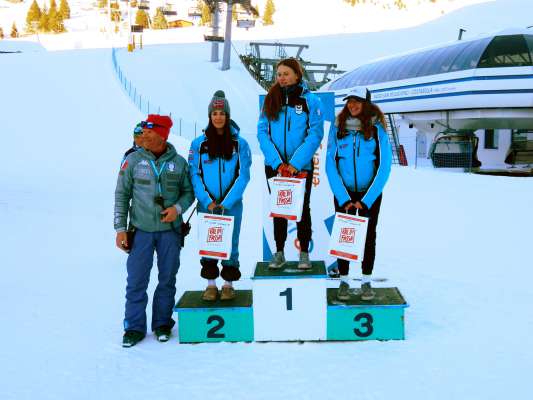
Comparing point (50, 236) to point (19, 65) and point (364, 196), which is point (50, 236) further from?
point (19, 65)

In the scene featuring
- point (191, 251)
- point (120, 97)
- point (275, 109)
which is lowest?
point (191, 251)

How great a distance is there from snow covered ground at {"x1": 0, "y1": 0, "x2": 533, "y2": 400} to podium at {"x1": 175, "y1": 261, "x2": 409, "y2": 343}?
10 centimetres

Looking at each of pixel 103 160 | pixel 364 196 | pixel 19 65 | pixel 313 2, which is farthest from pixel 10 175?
pixel 313 2

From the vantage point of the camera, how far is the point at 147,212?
3670 mm

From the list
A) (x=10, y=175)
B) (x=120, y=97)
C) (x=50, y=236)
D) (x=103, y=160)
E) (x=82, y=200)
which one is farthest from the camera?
(x=120, y=97)

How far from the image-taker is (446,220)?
8.11m

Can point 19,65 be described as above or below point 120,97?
above

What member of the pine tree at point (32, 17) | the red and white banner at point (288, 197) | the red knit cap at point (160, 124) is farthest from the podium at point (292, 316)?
the pine tree at point (32, 17)

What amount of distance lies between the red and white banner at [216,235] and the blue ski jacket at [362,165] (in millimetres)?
873

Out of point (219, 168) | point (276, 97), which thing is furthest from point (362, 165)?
point (219, 168)

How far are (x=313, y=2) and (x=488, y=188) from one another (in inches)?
3405

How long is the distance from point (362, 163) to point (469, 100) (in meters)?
14.6

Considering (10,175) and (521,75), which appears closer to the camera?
(10,175)

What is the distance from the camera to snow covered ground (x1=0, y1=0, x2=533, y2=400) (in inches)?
118
